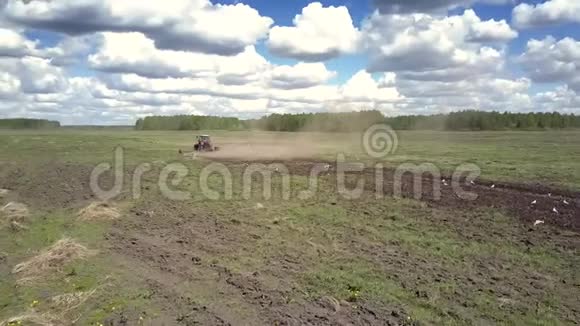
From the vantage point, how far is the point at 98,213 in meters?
16.4

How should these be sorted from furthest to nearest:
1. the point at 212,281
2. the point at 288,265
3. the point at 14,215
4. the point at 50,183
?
the point at 50,183 < the point at 14,215 < the point at 288,265 < the point at 212,281

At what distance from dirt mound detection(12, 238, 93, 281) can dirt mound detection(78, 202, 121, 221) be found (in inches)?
139

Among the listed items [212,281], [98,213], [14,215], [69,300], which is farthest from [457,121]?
[69,300]

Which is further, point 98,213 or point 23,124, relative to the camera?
point 23,124

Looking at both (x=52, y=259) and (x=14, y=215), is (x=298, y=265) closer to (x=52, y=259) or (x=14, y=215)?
(x=52, y=259)

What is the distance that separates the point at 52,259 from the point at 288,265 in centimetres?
537

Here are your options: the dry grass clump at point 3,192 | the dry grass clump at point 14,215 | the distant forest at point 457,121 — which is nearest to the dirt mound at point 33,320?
the dry grass clump at point 14,215

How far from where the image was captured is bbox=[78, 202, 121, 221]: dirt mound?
16.1m

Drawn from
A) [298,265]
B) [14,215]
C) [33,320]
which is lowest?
[33,320]

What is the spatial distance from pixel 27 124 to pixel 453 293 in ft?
666

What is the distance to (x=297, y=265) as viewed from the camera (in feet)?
36.5

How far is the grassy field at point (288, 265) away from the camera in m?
8.65

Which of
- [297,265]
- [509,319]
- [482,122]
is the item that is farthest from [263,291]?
[482,122]

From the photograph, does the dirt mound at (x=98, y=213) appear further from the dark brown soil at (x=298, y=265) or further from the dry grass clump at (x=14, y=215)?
the dry grass clump at (x=14, y=215)
